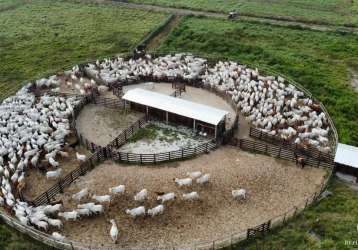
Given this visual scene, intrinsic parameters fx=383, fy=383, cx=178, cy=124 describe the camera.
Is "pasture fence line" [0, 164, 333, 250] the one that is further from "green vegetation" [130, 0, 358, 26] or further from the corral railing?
"green vegetation" [130, 0, 358, 26]

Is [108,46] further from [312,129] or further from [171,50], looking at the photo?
[312,129]

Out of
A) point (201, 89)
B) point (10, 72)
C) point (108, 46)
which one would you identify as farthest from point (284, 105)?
point (10, 72)

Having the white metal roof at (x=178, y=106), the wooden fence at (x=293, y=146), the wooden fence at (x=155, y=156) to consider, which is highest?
the white metal roof at (x=178, y=106)

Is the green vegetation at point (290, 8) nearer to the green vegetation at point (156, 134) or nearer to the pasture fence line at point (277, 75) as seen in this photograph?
the pasture fence line at point (277, 75)

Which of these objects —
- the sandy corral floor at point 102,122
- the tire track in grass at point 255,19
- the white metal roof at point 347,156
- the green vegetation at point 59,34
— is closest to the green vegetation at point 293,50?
the tire track in grass at point 255,19

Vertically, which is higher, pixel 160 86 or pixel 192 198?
pixel 160 86

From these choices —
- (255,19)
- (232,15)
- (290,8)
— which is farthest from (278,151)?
(290,8)

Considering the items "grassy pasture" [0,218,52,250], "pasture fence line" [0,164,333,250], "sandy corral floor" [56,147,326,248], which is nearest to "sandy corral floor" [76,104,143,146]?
"sandy corral floor" [56,147,326,248]
